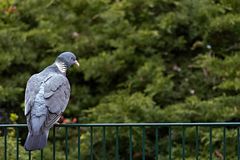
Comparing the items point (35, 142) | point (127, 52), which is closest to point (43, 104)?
point (35, 142)

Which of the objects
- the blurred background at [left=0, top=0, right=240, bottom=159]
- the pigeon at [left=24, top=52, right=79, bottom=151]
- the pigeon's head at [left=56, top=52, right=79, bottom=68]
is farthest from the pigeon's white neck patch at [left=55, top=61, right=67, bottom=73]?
the blurred background at [left=0, top=0, right=240, bottom=159]

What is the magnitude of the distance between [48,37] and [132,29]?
3.74 ft

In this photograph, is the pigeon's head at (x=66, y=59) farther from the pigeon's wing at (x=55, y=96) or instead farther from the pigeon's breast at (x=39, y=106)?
the pigeon's breast at (x=39, y=106)

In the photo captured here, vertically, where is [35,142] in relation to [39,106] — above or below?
below

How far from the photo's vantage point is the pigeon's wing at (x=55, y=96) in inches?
244

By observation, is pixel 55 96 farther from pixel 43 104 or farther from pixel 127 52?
pixel 127 52

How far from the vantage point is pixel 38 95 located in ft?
20.5

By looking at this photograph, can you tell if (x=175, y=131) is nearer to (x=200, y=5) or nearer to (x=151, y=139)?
(x=151, y=139)

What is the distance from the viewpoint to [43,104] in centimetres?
620

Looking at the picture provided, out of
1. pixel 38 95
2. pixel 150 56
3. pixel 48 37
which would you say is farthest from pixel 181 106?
pixel 38 95

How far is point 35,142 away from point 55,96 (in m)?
0.59

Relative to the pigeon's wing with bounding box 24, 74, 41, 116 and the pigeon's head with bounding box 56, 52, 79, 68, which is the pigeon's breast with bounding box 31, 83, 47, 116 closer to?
the pigeon's wing with bounding box 24, 74, 41, 116

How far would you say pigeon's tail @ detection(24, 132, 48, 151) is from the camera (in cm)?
585

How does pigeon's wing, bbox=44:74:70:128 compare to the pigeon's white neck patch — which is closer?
pigeon's wing, bbox=44:74:70:128
